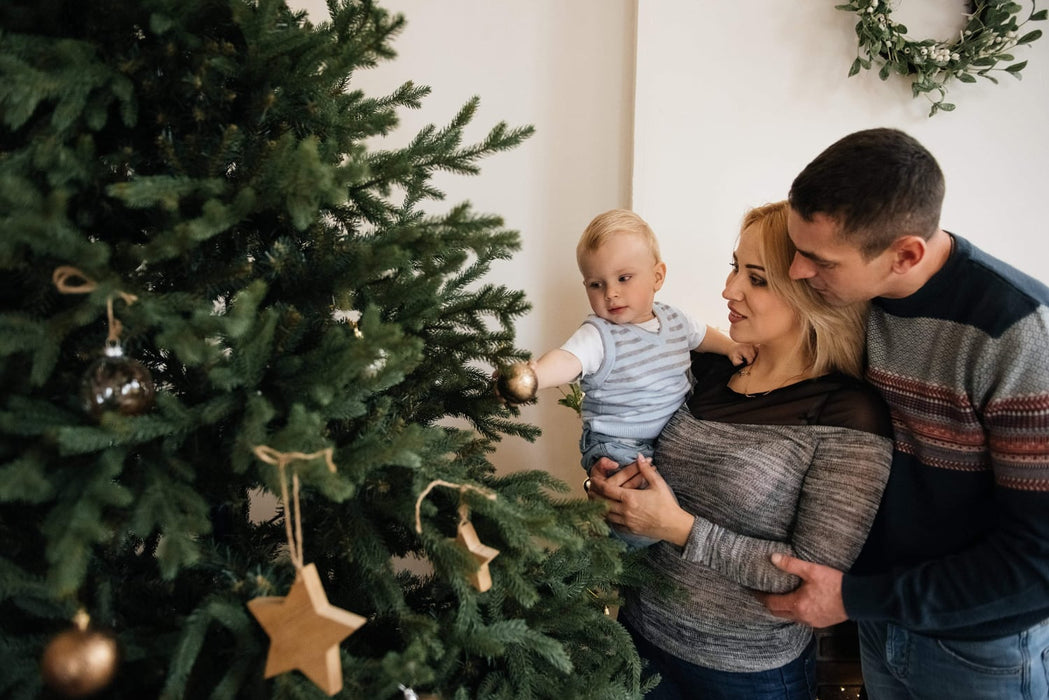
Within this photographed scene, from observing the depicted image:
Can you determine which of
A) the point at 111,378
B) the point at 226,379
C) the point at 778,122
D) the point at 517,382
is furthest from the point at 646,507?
the point at 778,122

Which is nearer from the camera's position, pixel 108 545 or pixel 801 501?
pixel 108 545

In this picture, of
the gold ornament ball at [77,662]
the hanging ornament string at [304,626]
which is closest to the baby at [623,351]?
the hanging ornament string at [304,626]

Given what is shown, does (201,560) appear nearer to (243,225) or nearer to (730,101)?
(243,225)

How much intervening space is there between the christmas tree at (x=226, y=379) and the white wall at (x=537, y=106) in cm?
82

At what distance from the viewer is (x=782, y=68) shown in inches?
70.2

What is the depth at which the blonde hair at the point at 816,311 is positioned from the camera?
1352 mm

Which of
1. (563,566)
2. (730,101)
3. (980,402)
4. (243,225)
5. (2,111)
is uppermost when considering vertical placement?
(730,101)

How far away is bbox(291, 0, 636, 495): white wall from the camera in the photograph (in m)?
1.84

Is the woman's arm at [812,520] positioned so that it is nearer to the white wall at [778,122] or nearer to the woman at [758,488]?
the woman at [758,488]

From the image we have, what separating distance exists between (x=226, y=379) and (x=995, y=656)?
137cm

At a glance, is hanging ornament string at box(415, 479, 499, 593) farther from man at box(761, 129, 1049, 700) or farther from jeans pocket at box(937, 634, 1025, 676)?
jeans pocket at box(937, 634, 1025, 676)

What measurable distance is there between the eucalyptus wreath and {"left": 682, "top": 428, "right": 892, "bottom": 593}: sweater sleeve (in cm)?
107

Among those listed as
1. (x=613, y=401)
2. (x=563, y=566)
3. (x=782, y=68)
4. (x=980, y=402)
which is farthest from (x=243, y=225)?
(x=782, y=68)

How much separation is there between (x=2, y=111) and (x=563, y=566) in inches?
39.2
